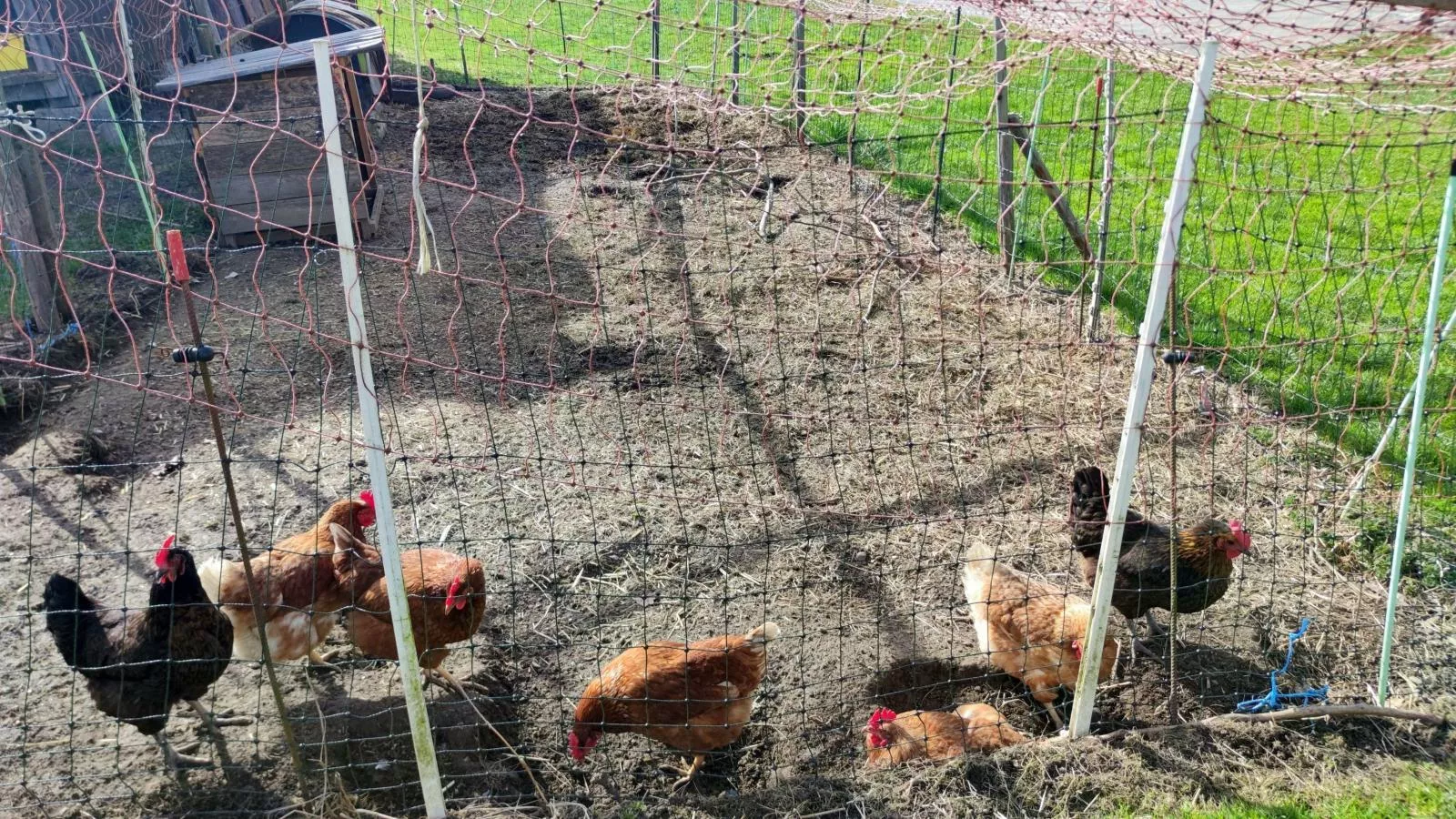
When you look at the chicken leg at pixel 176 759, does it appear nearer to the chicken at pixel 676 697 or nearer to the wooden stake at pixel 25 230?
the chicken at pixel 676 697

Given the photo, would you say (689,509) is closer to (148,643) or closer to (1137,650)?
(1137,650)

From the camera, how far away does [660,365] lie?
624cm

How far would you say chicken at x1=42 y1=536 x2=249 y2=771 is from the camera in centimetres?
341

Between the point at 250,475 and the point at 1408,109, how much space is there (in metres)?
5.53

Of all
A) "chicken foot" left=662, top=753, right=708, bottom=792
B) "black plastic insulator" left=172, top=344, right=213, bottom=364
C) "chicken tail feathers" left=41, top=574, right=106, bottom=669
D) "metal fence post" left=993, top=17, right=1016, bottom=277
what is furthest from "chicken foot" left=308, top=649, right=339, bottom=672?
"metal fence post" left=993, top=17, right=1016, bottom=277

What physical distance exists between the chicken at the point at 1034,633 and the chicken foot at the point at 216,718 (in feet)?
9.61

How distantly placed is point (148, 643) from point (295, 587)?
0.57 meters

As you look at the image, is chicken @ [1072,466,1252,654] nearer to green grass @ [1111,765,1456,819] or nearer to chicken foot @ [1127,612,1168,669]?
chicken foot @ [1127,612,1168,669]

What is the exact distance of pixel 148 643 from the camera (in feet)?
11.3

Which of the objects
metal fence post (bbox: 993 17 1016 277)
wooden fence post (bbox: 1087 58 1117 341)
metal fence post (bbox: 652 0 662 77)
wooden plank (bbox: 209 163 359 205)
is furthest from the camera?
wooden plank (bbox: 209 163 359 205)

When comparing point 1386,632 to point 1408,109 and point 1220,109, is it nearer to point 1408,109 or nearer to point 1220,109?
point 1408,109

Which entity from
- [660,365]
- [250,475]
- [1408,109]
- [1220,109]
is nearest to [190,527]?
[250,475]

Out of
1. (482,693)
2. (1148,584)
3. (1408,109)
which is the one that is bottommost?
(482,693)

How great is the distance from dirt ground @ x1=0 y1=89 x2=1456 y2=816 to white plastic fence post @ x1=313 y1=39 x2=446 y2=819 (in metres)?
0.17
